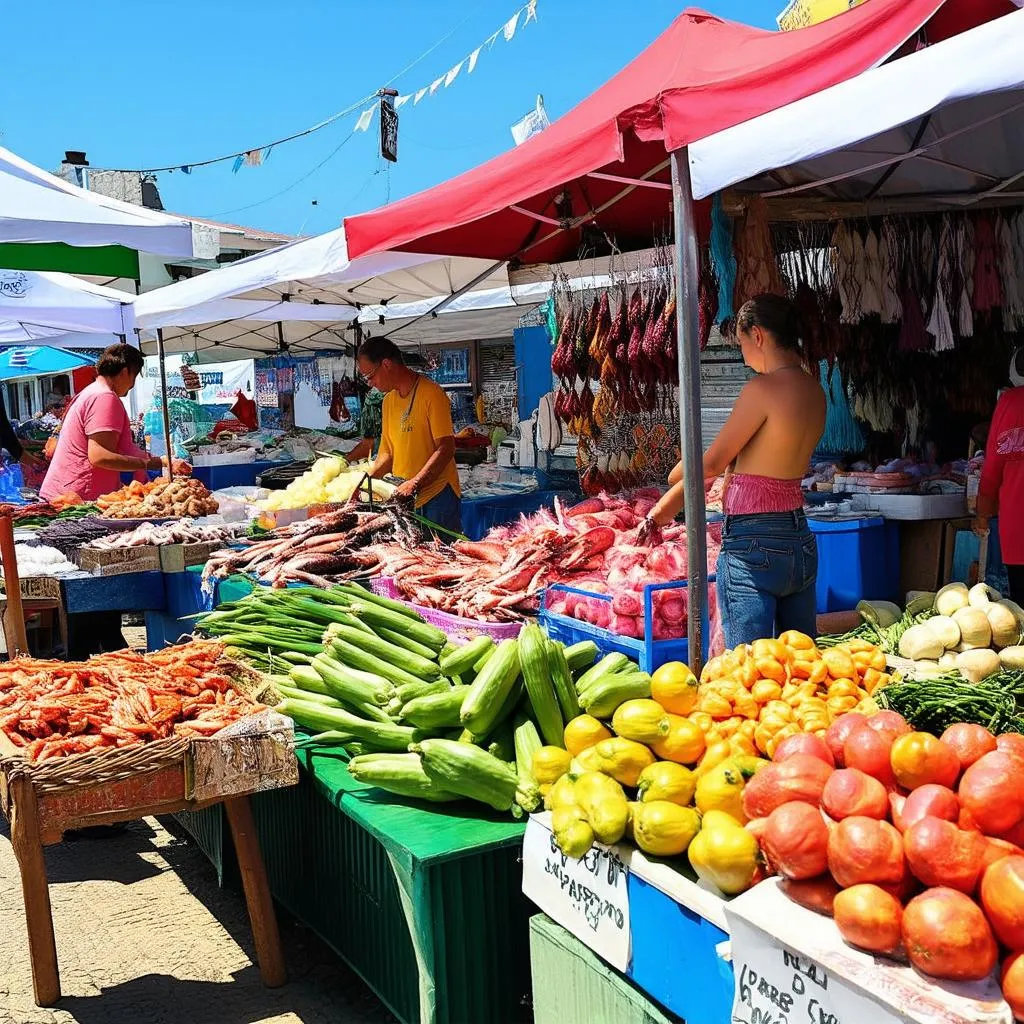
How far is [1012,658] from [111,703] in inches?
116

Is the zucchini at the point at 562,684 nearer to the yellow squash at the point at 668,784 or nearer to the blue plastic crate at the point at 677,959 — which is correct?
the yellow squash at the point at 668,784

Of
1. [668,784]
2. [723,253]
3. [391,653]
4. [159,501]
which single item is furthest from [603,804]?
[159,501]

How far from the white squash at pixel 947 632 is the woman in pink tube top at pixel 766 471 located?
455mm

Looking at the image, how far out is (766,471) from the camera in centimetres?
361

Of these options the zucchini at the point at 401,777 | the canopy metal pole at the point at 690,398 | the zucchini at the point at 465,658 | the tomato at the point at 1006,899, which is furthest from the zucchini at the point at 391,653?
the tomato at the point at 1006,899

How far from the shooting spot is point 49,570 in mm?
5855

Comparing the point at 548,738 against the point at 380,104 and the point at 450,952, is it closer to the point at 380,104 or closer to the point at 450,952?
the point at 450,952

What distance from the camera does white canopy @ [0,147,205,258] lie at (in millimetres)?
5457

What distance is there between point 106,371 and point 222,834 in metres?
4.11

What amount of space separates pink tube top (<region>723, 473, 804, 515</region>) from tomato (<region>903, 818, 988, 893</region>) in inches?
76.6

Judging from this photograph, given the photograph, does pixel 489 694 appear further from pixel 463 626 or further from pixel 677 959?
pixel 463 626

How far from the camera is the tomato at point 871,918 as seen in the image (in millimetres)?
1675

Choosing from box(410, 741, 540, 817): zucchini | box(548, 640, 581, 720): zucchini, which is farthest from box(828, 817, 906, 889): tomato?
box(548, 640, 581, 720): zucchini

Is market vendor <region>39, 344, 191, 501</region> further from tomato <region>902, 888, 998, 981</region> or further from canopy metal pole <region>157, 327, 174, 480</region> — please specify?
tomato <region>902, 888, 998, 981</region>
